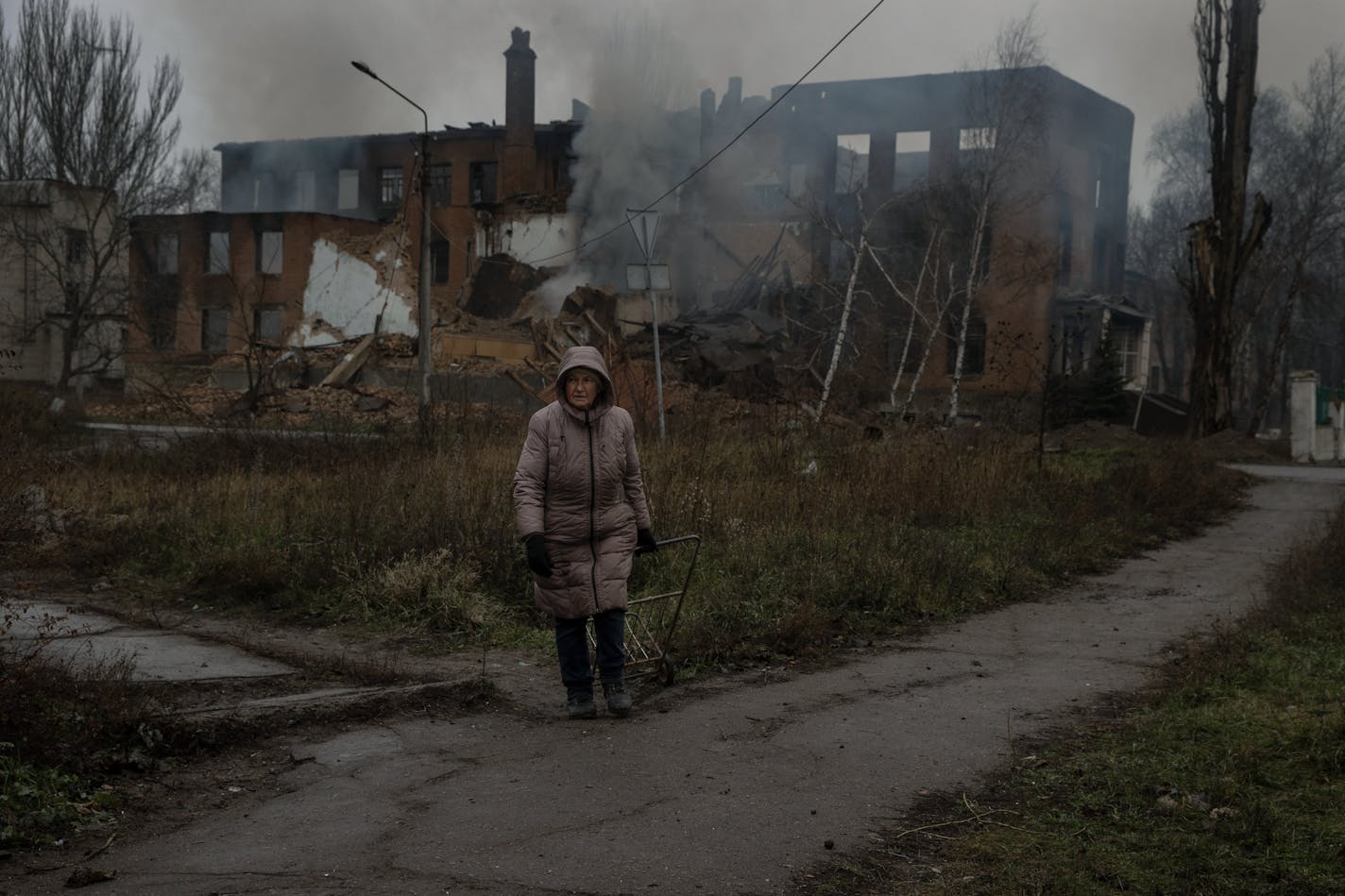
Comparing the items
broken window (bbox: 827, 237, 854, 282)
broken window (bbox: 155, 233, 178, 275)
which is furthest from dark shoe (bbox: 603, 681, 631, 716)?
broken window (bbox: 155, 233, 178, 275)

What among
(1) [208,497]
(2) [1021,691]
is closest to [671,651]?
(2) [1021,691]

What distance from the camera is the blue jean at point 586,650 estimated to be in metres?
6.25

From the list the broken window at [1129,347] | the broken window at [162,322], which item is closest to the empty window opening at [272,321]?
the broken window at [162,322]

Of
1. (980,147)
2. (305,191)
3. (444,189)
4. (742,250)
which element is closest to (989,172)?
(980,147)

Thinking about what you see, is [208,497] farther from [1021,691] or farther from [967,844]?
[967,844]

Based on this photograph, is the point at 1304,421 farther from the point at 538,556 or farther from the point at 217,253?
the point at 217,253

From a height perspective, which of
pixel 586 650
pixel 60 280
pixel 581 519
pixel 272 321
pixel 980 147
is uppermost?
pixel 980 147

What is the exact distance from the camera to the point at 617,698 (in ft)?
20.5

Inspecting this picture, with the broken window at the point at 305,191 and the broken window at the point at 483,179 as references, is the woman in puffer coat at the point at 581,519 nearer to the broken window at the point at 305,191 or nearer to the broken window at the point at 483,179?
the broken window at the point at 483,179

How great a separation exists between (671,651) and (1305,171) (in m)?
42.1

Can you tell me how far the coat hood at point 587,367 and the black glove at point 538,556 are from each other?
707 mm

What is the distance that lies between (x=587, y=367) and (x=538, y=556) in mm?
954

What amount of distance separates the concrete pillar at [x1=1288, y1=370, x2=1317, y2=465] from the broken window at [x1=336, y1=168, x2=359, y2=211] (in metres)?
48.6

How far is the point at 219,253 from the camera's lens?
54312mm
